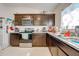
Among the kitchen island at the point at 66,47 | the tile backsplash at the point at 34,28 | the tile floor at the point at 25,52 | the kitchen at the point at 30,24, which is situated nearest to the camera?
the kitchen island at the point at 66,47

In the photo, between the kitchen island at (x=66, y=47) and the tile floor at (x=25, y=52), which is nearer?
the kitchen island at (x=66, y=47)

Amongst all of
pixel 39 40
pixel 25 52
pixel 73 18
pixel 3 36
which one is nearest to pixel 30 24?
pixel 39 40

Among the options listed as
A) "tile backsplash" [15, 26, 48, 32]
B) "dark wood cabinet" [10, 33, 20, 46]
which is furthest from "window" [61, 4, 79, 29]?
"dark wood cabinet" [10, 33, 20, 46]

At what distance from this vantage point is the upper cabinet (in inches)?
249

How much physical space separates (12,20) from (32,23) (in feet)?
3.12

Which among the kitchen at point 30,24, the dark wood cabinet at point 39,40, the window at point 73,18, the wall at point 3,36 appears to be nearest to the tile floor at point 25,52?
the wall at point 3,36

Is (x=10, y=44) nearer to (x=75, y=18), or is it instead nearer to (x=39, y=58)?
(x=75, y=18)

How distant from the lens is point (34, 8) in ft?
20.6

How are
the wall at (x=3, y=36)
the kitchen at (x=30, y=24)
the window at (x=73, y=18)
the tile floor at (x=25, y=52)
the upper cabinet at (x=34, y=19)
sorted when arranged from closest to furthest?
the window at (x=73, y=18)
the tile floor at (x=25, y=52)
the wall at (x=3, y=36)
the kitchen at (x=30, y=24)
the upper cabinet at (x=34, y=19)

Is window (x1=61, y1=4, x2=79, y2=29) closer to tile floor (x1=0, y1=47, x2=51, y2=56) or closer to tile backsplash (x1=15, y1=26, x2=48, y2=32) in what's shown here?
tile floor (x1=0, y1=47, x2=51, y2=56)

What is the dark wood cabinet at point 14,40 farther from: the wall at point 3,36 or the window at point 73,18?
the window at point 73,18

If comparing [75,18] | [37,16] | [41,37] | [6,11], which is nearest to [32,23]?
[37,16]

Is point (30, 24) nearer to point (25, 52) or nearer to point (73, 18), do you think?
point (25, 52)

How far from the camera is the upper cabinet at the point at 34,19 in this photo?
634 cm
